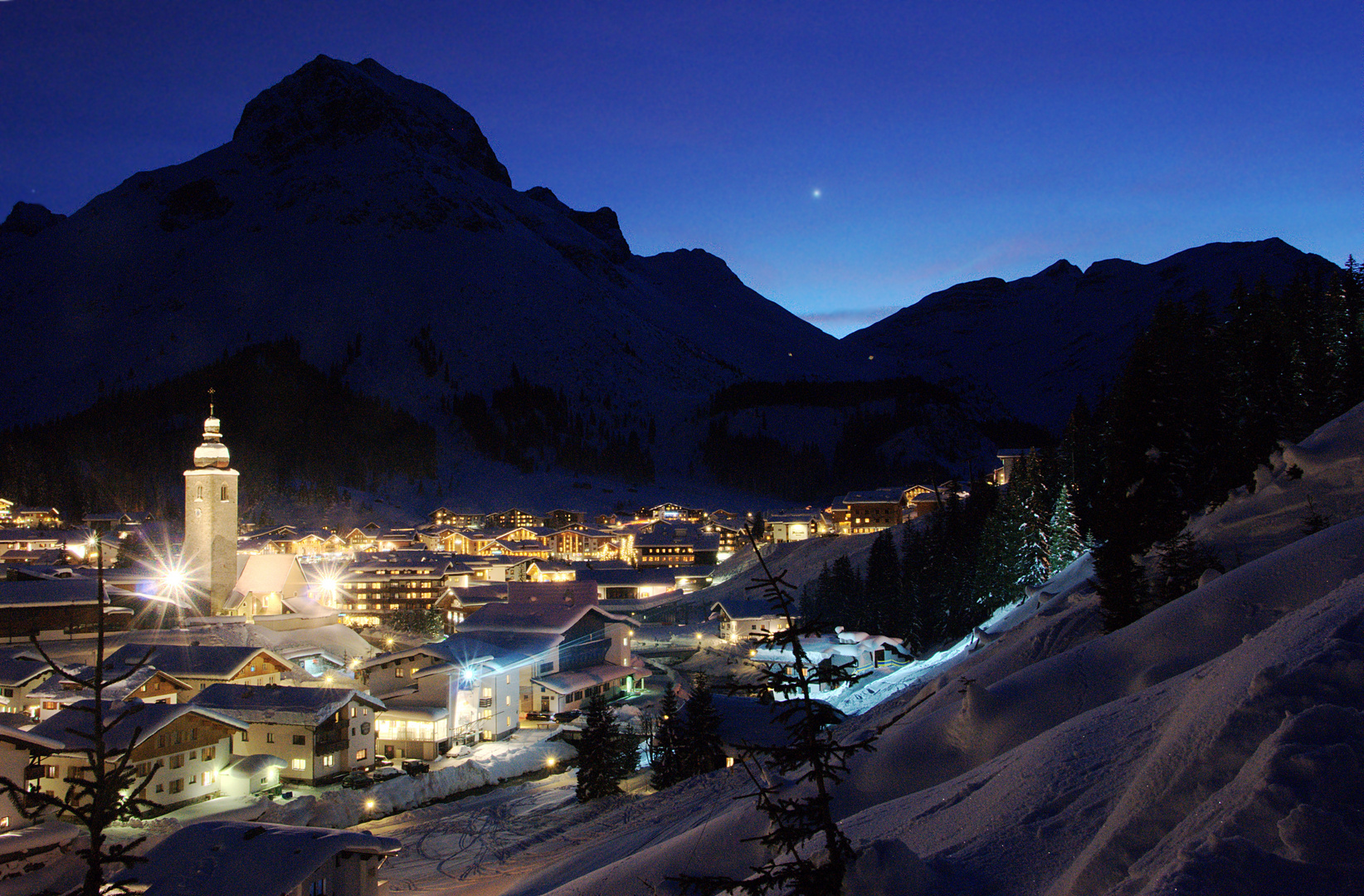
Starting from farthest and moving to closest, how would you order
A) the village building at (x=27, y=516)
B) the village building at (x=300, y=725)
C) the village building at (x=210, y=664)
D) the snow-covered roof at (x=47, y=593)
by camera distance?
the village building at (x=27, y=516) → the snow-covered roof at (x=47, y=593) → the village building at (x=210, y=664) → the village building at (x=300, y=725)

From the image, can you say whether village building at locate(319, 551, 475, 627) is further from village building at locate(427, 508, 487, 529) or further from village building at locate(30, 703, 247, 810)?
village building at locate(427, 508, 487, 529)

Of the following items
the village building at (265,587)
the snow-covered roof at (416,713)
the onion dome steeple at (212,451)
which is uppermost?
the onion dome steeple at (212,451)

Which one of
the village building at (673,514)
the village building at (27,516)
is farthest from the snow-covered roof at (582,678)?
the village building at (673,514)

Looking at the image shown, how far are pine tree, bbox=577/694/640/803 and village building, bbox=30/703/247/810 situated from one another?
12.8 metres

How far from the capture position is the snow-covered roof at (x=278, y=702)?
3098 centimetres

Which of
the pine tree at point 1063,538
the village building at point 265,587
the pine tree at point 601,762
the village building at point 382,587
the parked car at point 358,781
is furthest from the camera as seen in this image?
the village building at point 382,587

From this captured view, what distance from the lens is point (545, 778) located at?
31.7m

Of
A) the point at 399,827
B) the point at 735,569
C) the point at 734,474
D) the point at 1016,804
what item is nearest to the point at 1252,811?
the point at 1016,804

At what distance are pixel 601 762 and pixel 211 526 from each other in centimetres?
4097

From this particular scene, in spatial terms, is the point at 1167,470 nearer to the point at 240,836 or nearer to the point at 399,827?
the point at 399,827

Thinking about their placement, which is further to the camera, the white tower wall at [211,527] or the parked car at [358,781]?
the white tower wall at [211,527]

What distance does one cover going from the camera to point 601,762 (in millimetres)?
26953

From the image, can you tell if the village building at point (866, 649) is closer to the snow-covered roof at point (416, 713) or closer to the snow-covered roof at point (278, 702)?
the snow-covered roof at point (416, 713)

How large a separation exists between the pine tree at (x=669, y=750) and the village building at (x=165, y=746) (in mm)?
14749
